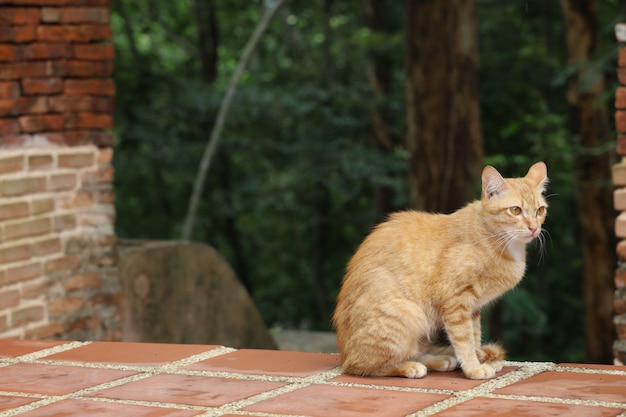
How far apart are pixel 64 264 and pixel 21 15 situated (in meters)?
1.44

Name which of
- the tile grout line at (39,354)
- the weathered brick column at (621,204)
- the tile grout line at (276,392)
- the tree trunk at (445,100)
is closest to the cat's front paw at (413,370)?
the tile grout line at (276,392)

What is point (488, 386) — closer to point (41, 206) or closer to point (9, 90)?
point (41, 206)

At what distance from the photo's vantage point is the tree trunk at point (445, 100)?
32.4 feet

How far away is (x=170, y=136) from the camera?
14.9m

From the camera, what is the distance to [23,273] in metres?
6.16

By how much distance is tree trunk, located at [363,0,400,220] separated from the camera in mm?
15391

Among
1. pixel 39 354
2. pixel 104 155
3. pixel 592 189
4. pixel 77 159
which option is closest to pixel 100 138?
pixel 104 155

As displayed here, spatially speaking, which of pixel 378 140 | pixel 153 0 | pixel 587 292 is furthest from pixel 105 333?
pixel 153 0

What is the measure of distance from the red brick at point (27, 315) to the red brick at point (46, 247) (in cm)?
31

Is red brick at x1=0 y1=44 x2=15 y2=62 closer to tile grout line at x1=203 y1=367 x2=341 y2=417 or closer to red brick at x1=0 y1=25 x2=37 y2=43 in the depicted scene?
red brick at x1=0 y1=25 x2=37 y2=43

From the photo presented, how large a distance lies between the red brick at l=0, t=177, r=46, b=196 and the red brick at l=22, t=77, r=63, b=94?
495 mm

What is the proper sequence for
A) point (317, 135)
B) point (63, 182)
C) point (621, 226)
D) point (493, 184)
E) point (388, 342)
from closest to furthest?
point (388, 342) → point (493, 184) → point (621, 226) → point (63, 182) → point (317, 135)

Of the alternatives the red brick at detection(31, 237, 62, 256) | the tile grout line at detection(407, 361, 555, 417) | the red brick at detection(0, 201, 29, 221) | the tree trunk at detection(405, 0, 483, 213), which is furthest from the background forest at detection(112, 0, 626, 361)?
the tile grout line at detection(407, 361, 555, 417)

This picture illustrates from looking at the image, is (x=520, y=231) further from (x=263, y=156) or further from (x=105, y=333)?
(x=263, y=156)
